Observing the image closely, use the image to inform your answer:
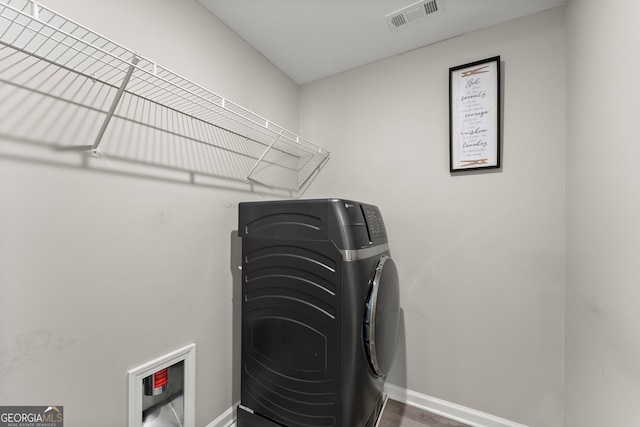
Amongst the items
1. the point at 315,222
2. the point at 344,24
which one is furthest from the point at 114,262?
the point at 344,24

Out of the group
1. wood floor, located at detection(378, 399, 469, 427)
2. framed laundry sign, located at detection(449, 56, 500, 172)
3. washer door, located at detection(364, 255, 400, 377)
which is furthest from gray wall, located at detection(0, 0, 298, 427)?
framed laundry sign, located at detection(449, 56, 500, 172)

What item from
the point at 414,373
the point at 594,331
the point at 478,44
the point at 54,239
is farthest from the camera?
the point at 414,373

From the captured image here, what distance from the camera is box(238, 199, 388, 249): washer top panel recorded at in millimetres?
1191

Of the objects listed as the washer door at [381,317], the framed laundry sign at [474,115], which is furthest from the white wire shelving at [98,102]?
the framed laundry sign at [474,115]

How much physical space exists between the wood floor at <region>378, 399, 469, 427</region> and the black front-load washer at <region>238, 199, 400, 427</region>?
409mm

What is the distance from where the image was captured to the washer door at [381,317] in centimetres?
123

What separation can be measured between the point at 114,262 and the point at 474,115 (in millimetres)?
2082

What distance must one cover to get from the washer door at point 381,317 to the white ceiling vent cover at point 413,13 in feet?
4.67

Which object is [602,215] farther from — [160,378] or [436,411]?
[160,378]

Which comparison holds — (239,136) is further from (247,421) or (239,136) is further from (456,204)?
(247,421)

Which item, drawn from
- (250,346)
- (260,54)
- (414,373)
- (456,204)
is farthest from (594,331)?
(260,54)

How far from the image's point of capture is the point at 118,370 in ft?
3.71

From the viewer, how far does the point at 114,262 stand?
1114 millimetres

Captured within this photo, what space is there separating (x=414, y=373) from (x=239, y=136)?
6.59 ft
